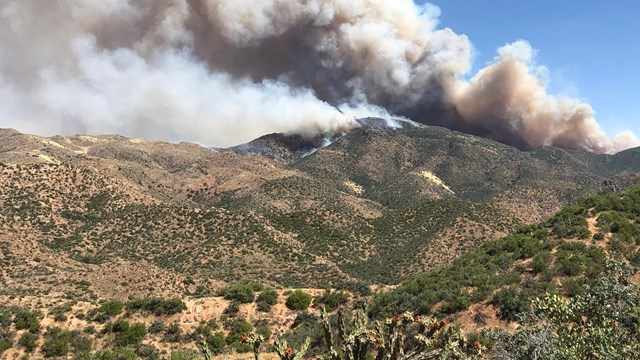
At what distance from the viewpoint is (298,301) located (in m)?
38.7

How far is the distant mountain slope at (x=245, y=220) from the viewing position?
166 ft

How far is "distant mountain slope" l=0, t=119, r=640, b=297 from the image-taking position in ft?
166

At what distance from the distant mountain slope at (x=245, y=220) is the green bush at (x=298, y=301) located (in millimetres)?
6462

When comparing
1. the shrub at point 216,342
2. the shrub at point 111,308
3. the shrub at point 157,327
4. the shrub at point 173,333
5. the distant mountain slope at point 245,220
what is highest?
the distant mountain slope at point 245,220

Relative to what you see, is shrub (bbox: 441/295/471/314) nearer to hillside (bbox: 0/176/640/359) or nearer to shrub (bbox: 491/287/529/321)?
hillside (bbox: 0/176/640/359)

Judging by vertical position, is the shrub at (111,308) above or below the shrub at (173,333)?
above

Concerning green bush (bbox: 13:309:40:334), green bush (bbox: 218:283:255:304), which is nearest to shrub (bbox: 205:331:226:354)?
green bush (bbox: 218:283:255:304)

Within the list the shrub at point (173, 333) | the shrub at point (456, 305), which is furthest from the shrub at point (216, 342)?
the shrub at point (456, 305)

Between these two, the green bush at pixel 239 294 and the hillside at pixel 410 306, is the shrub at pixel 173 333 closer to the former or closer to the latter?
the hillside at pixel 410 306

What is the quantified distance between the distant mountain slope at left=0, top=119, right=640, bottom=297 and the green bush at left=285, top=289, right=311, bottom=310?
6462 mm

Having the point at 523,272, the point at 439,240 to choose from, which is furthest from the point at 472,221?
the point at 523,272

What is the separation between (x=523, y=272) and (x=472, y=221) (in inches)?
1638

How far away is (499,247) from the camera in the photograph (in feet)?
107

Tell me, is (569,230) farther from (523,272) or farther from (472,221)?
(472,221)
